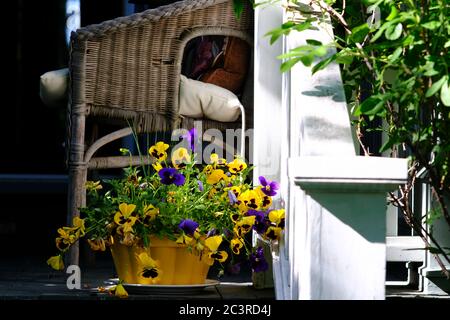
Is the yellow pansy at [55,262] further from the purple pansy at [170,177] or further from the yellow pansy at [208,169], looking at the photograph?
the yellow pansy at [208,169]

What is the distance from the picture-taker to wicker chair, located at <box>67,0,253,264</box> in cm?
309

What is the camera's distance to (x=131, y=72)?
10.4 feet

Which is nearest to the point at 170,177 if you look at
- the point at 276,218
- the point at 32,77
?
the point at 276,218

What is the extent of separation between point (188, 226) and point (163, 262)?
6.4 inches

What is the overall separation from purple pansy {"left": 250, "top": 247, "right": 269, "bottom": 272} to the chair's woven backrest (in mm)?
667

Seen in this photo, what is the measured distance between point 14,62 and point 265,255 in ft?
11.0

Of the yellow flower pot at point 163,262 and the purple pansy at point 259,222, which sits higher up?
the purple pansy at point 259,222

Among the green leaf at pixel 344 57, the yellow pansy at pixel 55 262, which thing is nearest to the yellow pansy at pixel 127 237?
the yellow pansy at pixel 55 262

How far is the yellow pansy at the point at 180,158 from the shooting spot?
272 centimetres

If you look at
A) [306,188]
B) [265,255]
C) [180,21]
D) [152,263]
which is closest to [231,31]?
[180,21]

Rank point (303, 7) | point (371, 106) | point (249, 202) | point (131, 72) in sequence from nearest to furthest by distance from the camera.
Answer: point (371, 106) < point (303, 7) < point (249, 202) < point (131, 72)

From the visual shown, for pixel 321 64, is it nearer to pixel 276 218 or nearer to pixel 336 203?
pixel 336 203

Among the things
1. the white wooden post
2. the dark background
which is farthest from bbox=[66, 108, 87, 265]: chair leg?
the dark background
